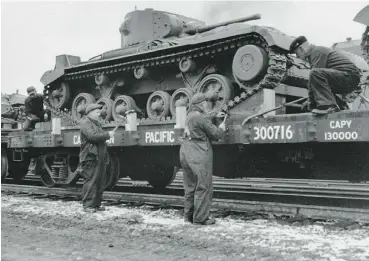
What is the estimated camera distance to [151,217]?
24.2 ft

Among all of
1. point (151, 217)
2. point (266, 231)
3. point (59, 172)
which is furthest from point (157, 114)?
point (266, 231)

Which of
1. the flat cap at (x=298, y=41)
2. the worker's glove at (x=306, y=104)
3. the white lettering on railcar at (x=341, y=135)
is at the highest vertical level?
the flat cap at (x=298, y=41)

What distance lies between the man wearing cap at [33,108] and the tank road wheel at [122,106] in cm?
268

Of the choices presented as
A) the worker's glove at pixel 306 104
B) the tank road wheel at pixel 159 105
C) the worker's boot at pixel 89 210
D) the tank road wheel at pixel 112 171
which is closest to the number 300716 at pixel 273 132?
the worker's glove at pixel 306 104

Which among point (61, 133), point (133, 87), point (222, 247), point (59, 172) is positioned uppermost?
point (133, 87)

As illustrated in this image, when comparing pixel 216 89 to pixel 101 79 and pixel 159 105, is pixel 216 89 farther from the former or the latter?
pixel 101 79

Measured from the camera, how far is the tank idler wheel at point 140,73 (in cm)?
1077

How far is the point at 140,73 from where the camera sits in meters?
10.8

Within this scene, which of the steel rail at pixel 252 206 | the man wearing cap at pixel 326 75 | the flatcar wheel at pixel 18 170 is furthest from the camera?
the flatcar wheel at pixel 18 170

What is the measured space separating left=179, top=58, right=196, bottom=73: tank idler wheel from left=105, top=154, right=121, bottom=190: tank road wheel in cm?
219

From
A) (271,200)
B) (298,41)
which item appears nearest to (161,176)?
(271,200)

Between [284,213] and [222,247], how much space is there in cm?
215

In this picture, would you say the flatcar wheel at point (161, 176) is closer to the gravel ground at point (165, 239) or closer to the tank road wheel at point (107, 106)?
the tank road wheel at point (107, 106)

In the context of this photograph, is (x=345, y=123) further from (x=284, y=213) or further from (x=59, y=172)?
(x=59, y=172)
